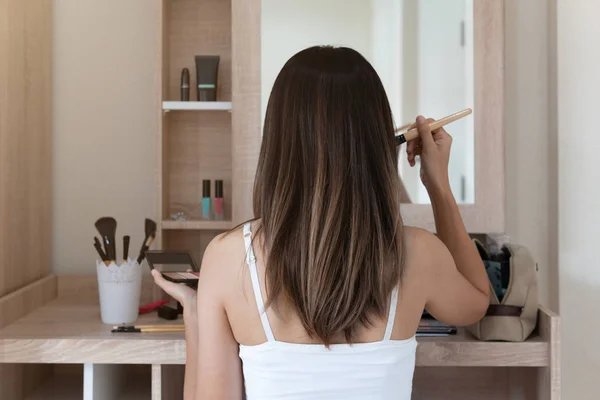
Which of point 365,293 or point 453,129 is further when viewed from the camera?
point 453,129

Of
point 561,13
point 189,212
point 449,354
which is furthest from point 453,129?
point 189,212

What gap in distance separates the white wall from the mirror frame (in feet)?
0.73

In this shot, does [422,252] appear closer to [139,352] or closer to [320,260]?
[320,260]

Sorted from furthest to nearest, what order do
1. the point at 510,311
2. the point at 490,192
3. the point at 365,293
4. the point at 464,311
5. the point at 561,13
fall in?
the point at 561,13, the point at 490,192, the point at 510,311, the point at 464,311, the point at 365,293

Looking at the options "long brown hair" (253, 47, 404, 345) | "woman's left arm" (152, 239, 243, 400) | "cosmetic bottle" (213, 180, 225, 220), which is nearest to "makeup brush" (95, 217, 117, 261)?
"cosmetic bottle" (213, 180, 225, 220)

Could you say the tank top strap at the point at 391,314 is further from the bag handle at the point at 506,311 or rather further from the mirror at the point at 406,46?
the mirror at the point at 406,46

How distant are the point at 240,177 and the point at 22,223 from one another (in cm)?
49

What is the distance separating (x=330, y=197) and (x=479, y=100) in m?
0.70

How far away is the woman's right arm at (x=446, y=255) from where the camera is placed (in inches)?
41.0

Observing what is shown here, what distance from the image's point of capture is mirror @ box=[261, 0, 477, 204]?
152 centimetres

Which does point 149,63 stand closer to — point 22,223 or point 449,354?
point 22,223

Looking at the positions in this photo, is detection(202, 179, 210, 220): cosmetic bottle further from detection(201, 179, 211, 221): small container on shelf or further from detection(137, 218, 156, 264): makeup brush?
detection(137, 218, 156, 264): makeup brush

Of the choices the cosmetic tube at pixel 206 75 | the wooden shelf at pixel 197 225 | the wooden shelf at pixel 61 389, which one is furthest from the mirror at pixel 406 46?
the wooden shelf at pixel 61 389

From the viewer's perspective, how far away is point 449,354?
126 centimetres
